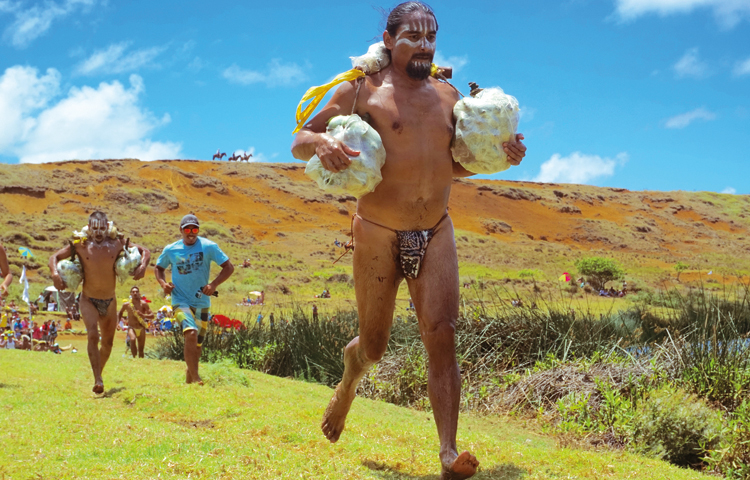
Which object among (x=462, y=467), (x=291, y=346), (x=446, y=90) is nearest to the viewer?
(x=462, y=467)

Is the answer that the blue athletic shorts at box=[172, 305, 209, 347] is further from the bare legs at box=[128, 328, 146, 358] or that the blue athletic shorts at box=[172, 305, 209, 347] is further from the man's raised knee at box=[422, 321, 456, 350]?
the bare legs at box=[128, 328, 146, 358]

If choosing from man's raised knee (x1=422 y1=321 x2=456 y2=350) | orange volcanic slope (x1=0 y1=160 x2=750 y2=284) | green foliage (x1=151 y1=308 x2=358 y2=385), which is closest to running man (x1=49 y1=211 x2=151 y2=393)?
green foliage (x1=151 y1=308 x2=358 y2=385)

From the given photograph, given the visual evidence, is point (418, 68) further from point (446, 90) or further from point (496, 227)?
point (496, 227)

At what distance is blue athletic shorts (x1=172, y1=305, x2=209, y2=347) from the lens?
813 cm

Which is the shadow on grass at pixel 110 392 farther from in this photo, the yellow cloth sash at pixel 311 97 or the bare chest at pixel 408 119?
the bare chest at pixel 408 119

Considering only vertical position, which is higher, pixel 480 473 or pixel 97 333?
pixel 97 333

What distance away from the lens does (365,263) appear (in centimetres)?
425

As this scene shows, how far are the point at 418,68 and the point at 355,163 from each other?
2.77ft

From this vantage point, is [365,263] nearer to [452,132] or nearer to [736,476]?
[452,132]

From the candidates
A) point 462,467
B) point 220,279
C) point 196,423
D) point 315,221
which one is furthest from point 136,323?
point 315,221

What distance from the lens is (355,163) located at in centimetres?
383

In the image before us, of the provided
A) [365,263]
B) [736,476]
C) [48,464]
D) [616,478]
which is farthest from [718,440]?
[48,464]

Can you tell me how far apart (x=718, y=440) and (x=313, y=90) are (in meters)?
4.48

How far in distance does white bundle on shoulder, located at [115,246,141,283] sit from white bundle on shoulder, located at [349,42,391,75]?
510 cm
